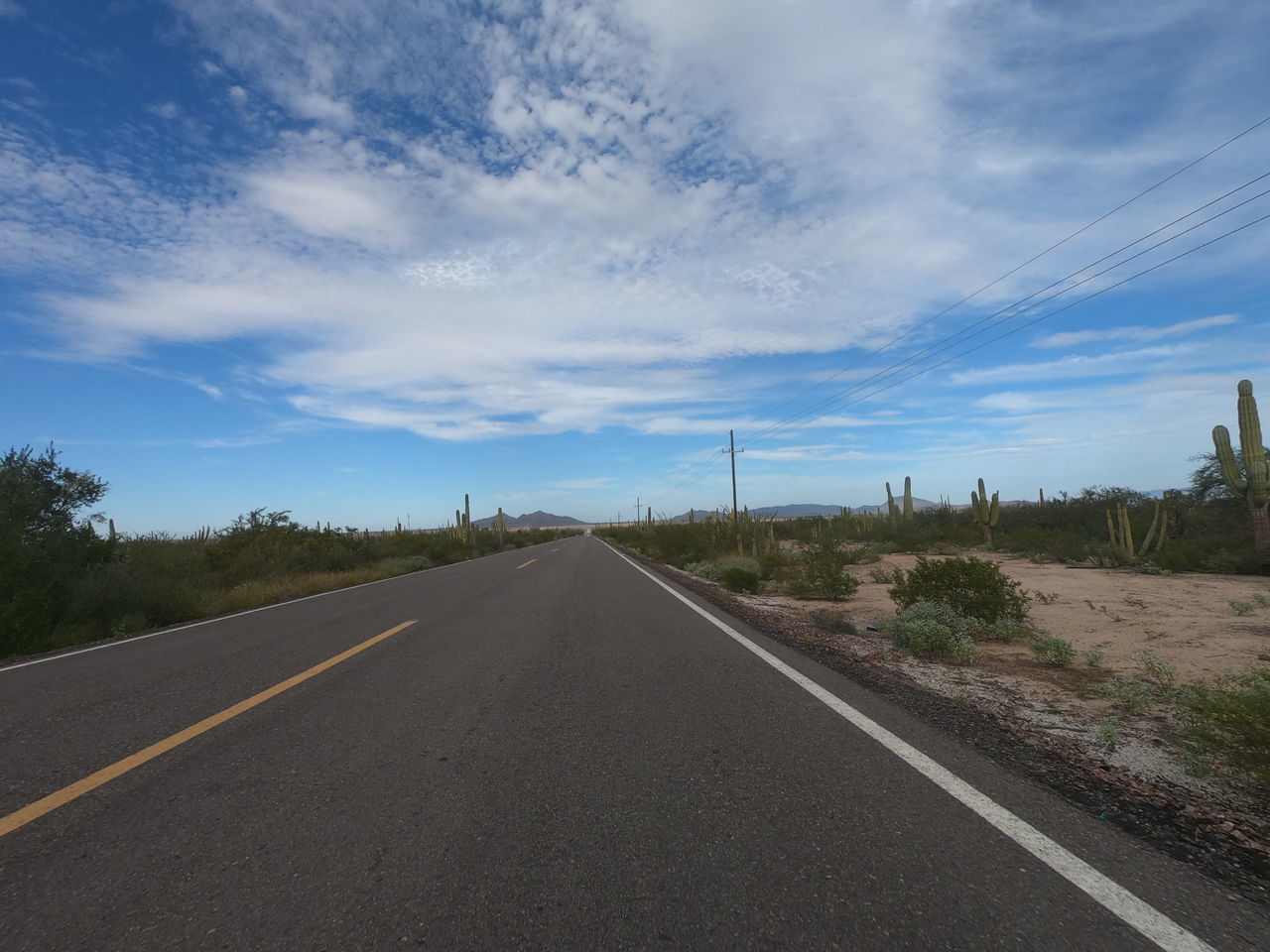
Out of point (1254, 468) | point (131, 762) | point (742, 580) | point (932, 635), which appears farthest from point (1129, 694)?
point (1254, 468)

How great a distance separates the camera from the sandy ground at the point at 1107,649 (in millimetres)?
4812

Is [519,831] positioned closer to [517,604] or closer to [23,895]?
[23,895]

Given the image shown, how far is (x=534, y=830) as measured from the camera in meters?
3.28

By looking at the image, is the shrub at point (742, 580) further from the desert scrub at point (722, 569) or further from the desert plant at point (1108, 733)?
the desert plant at point (1108, 733)

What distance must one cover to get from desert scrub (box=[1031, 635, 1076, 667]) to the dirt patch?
7.2 inches

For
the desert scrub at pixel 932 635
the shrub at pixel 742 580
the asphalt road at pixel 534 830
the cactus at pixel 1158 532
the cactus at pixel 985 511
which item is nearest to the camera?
the asphalt road at pixel 534 830

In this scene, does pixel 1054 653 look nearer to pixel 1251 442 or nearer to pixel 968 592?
pixel 968 592

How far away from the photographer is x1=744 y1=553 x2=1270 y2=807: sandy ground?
189 inches

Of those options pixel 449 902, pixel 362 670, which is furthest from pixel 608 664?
pixel 449 902

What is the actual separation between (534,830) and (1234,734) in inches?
155

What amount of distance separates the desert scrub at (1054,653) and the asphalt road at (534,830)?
8.98 feet

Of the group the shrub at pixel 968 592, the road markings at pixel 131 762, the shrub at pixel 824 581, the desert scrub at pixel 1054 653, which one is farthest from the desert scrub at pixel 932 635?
the road markings at pixel 131 762

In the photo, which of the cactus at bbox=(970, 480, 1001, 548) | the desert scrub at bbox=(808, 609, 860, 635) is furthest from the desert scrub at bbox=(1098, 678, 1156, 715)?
the cactus at bbox=(970, 480, 1001, 548)

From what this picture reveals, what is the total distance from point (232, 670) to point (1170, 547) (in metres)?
22.9
